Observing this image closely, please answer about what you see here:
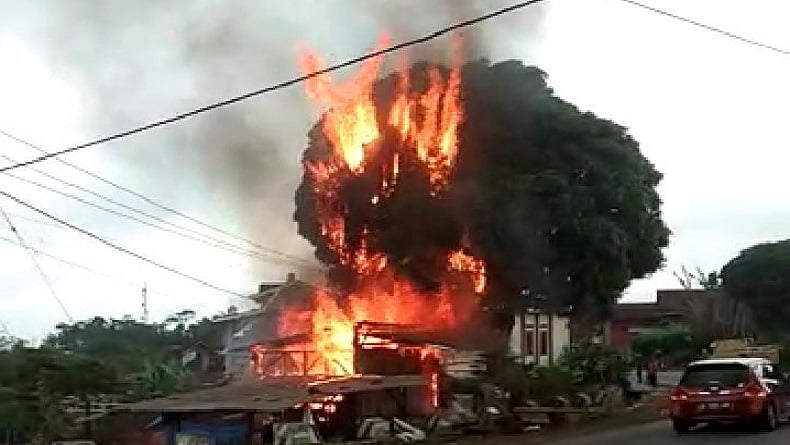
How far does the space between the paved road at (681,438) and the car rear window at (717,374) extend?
39.8 inches

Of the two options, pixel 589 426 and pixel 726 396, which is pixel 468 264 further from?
A: pixel 726 396

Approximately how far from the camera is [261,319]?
40.8 m

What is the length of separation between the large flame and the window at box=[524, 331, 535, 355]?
650 inches

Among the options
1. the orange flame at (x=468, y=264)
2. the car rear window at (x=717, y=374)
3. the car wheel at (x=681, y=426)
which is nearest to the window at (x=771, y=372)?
the car rear window at (x=717, y=374)

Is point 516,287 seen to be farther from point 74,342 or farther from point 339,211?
point 74,342

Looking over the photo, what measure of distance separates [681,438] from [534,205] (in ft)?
36.7

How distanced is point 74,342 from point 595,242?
1110 inches

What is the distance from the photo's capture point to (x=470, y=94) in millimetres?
34312

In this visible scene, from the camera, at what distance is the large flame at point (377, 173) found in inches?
1340

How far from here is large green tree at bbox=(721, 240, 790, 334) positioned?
181 ft

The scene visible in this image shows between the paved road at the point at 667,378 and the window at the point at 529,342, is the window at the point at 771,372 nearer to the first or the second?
the paved road at the point at 667,378

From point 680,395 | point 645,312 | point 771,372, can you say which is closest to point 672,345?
point 645,312

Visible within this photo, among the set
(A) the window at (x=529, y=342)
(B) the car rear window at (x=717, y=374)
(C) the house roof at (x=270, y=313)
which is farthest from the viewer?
(A) the window at (x=529, y=342)

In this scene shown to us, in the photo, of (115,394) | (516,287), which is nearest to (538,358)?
(516,287)
